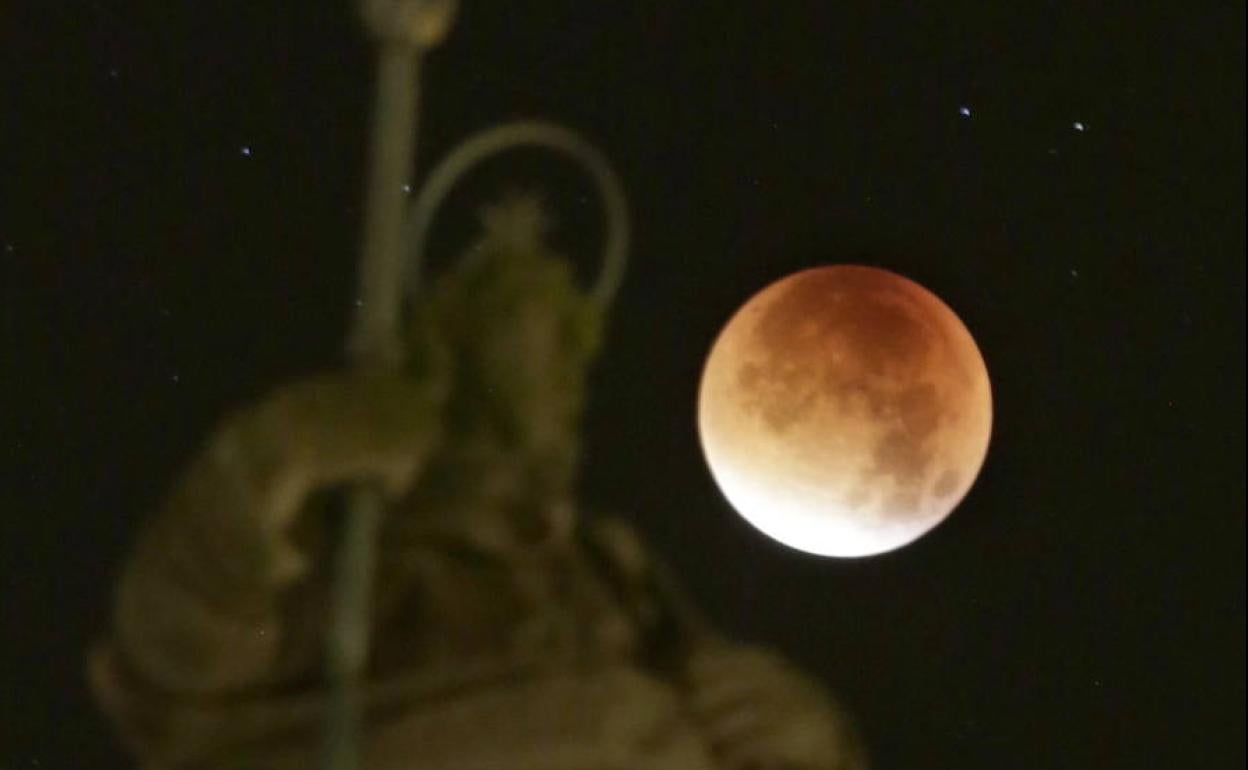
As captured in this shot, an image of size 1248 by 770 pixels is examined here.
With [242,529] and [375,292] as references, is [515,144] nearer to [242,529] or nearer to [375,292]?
[375,292]

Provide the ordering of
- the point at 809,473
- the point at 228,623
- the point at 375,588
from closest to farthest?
the point at 228,623 < the point at 375,588 < the point at 809,473

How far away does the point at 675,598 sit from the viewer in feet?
4.44

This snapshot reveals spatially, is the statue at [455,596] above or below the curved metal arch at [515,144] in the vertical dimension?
below

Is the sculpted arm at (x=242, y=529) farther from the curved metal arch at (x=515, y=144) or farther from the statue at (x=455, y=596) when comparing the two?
the curved metal arch at (x=515, y=144)

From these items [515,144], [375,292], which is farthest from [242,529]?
[515,144]

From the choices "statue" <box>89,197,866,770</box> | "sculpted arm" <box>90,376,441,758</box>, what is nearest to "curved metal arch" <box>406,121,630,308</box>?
"statue" <box>89,197,866,770</box>

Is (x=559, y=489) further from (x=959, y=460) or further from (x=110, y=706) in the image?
(x=959, y=460)

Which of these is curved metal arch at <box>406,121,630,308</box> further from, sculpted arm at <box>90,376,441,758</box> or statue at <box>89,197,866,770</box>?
sculpted arm at <box>90,376,441,758</box>

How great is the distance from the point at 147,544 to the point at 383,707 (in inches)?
7.1

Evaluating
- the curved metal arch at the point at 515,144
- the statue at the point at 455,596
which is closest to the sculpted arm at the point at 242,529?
the statue at the point at 455,596

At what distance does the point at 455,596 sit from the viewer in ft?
4.14

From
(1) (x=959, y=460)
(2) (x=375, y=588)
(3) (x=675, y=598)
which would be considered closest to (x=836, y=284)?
(1) (x=959, y=460)

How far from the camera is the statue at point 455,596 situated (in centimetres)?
115

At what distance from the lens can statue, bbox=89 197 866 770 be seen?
1.15m
